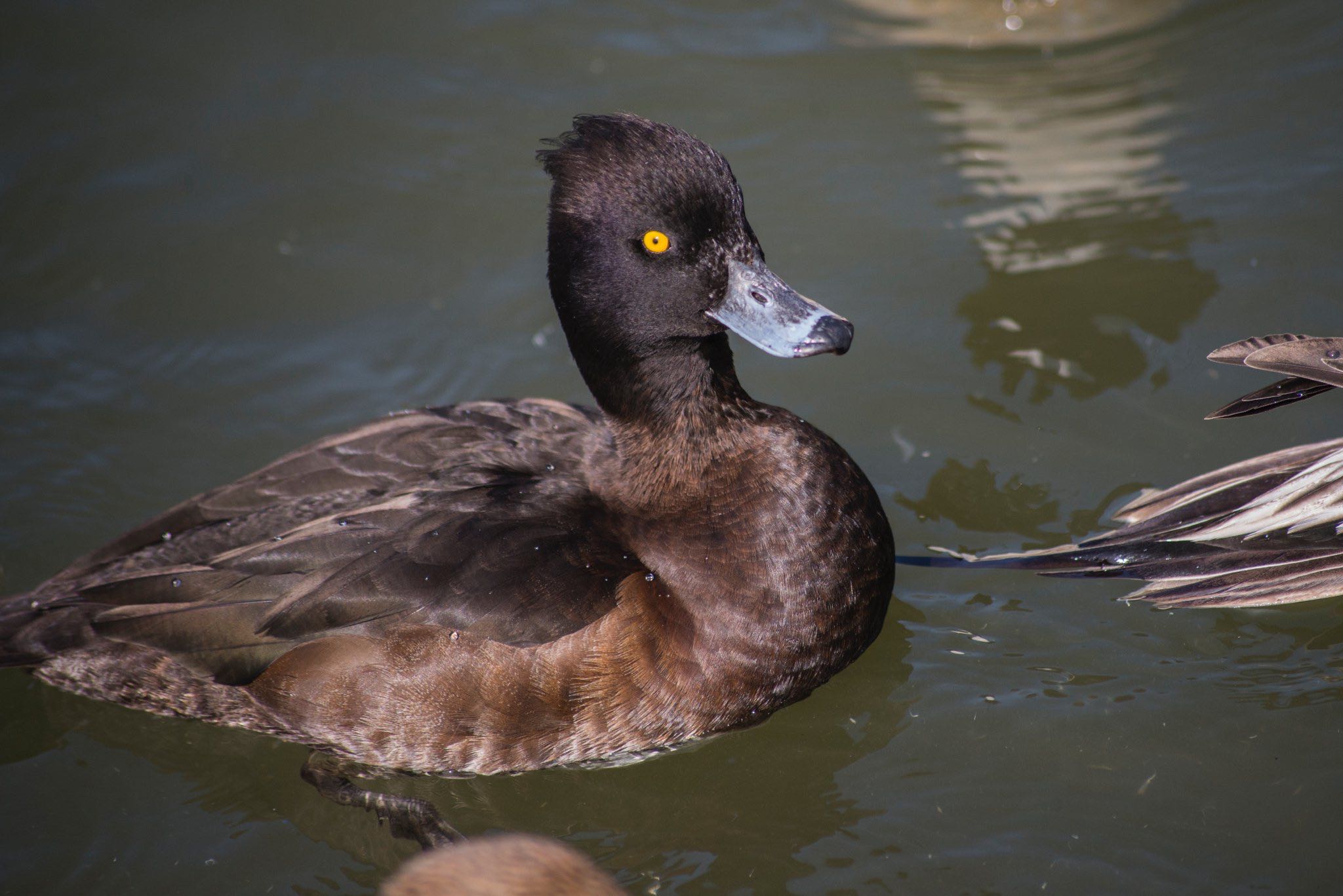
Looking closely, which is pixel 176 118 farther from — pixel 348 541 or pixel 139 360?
pixel 348 541

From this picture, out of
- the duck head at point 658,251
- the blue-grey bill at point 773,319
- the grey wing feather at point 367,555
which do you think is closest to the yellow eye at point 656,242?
the duck head at point 658,251

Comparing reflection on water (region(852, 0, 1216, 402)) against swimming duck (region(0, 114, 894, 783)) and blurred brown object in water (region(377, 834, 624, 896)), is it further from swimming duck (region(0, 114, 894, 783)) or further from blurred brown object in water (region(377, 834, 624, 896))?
blurred brown object in water (region(377, 834, 624, 896))

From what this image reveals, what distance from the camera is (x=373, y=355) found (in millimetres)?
6188

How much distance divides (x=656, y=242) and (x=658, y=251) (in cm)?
3

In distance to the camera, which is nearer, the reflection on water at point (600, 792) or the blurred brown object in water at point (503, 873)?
the blurred brown object in water at point (503, 873)

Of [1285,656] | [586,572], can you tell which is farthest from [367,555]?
[1285,656]

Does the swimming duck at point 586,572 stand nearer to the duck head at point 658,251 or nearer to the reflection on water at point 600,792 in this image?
the duck head at point 658,251

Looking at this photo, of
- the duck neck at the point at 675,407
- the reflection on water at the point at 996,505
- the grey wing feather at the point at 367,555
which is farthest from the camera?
the reflection on water at the point at 996,505

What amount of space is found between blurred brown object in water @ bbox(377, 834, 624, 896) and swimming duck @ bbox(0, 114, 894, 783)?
1.16 m

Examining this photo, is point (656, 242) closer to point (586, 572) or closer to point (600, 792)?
point (586, 572)

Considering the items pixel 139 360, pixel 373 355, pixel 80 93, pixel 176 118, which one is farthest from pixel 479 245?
pixel 80 93

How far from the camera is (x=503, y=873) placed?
8.69 feet

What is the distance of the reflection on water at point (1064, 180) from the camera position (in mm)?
5746

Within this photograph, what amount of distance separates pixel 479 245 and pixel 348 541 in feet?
10.2
